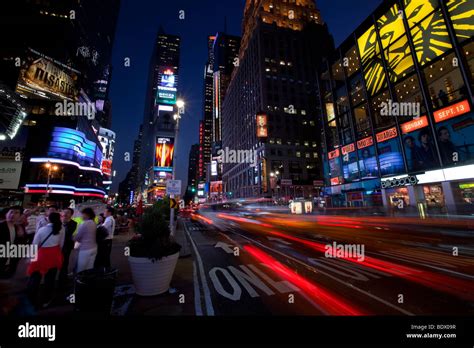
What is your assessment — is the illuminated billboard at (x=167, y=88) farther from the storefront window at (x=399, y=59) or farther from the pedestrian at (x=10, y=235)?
the pedestrian at (x=10, y=235)

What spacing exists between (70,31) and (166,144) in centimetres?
3775

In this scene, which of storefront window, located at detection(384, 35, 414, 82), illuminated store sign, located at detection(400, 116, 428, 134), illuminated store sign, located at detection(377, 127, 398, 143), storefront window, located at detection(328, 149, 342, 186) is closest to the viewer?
illuminated store sign, located at detection(400, 116, 428, 134)

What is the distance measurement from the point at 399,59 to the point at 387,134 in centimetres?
1103

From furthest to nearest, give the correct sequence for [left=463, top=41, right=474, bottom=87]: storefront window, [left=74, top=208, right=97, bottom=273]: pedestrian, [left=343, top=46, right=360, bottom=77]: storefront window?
[left=343, top=46, right=360, bottom=77]: storefront window < [left=463, top=41, right=474, bottom=87]: storefront window < [left=74, top=208, right=97, bottom=273]: pedestrian

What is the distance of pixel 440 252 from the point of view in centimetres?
848

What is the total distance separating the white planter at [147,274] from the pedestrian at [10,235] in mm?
4600

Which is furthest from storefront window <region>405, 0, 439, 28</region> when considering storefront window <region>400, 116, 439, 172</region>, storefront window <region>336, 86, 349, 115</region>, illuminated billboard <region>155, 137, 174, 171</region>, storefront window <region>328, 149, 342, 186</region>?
illuminated billboard <region>155, 137, 174, 171</region>

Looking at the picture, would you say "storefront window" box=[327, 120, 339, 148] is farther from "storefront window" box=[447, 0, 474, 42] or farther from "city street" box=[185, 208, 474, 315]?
"city street" box=[185, 208, 474, 315]

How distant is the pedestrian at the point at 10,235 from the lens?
6.16 metres

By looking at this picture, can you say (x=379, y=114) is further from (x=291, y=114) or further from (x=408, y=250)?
(x=291, y=114)

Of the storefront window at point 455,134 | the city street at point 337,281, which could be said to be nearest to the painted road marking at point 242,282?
the city street at point 337,281

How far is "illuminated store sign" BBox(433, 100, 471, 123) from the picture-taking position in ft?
73.5

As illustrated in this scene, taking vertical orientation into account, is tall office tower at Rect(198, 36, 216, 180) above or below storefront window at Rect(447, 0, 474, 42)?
above

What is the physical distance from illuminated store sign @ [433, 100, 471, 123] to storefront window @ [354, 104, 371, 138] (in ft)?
30.2
